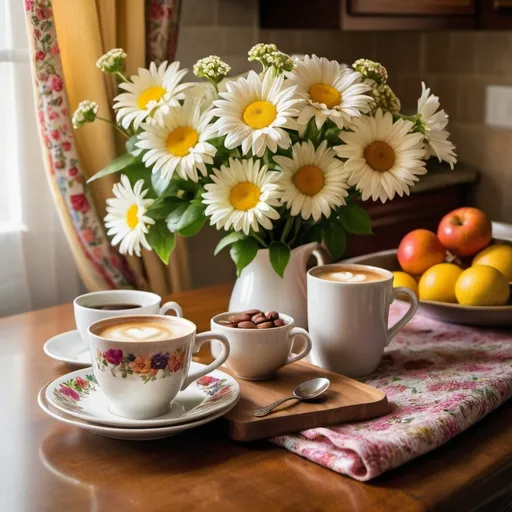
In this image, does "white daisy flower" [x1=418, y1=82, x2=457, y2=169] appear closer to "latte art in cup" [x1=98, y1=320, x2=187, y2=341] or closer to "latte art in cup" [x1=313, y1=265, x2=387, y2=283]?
"latte art in cup" [x1=313, y1=265, x2=387, y2=283]

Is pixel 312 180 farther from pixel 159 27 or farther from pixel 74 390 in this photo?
pixel 159 27

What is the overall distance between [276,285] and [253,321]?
0.17 m

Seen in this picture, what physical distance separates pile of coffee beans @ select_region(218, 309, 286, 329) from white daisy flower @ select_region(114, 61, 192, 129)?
321 mm

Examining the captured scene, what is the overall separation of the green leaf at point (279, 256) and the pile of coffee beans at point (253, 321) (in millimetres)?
101

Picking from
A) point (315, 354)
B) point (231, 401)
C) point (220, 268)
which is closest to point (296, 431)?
point (231, 401)

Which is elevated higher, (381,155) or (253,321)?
(381,155)

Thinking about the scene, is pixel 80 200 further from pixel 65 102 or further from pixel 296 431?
pixel 296 431

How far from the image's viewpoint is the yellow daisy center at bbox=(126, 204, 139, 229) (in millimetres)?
1323

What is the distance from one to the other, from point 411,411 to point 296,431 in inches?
6.0

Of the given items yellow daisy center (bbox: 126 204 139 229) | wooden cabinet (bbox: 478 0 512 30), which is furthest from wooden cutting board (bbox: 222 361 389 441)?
wooden cabinet (bbox: 478 0 512 30)

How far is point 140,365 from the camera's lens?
3.16ft

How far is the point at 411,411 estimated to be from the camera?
1.06 meters

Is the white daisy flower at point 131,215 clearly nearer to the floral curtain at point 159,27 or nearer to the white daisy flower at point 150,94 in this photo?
the white daisy flower at point 150,94

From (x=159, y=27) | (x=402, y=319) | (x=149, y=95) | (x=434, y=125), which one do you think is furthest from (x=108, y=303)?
A: (x=159, y=27)
